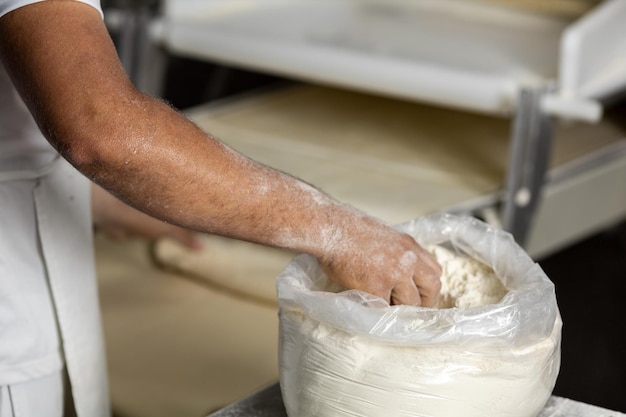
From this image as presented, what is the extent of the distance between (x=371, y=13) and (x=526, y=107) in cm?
86

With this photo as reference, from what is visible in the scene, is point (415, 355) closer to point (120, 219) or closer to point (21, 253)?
point (21, 253)

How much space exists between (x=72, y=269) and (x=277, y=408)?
14.0 inches

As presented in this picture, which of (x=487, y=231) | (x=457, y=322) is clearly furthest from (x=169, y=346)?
(x=457, y=322)

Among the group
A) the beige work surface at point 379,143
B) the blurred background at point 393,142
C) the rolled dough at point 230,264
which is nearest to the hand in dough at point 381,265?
the blurred background at point 393,142

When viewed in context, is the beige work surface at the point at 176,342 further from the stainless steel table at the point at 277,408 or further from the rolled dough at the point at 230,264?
the stainless steel table at the point at 277,408

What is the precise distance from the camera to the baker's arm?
2.80 ft

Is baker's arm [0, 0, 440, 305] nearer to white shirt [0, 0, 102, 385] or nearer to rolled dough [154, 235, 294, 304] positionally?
white shirt [0, 0, 102, 385]

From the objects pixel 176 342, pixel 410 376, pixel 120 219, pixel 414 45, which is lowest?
pixel 176 342

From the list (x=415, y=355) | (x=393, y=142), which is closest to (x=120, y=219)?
(x=393, y=142)

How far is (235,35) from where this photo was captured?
2.19m

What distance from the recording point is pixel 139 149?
0.86 metres

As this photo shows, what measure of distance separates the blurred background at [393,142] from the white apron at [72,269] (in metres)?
0.38

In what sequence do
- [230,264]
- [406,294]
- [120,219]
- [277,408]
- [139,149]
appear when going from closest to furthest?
1. [139,149]
2. [406,294]
3. [277,408]
4. [120,219]
5. [230,264]

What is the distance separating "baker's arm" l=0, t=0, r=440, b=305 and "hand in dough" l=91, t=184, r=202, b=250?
2.33 feet
